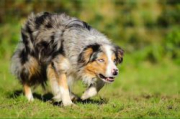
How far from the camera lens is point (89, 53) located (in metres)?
8.08

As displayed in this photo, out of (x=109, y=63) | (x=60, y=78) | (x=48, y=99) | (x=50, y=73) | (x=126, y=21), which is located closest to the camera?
(x=109, y=63)

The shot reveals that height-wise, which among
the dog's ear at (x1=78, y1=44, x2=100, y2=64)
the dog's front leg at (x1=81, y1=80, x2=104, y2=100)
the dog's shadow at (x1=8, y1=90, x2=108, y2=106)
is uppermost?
the dog's ear at (x1=78, y1=44, x2=100, y2=64)

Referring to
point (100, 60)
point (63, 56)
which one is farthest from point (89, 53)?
point (63, 56)

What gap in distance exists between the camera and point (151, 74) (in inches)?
609

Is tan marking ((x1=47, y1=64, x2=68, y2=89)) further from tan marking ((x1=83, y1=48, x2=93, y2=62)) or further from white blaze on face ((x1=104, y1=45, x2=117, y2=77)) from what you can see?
white blaze on face ((x1=104, y1=45, x2=117, y2=77))

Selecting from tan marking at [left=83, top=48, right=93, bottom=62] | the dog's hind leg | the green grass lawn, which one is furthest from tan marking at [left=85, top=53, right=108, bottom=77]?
the dog's hind leg

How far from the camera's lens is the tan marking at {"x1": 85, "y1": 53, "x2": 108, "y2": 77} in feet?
26.0

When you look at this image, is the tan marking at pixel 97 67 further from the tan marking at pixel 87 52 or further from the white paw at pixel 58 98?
the white paw at pixel 58 98

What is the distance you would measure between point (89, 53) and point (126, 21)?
11344 millimetres

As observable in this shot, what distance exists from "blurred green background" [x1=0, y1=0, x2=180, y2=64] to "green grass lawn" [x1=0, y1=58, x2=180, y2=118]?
1800 millimetres

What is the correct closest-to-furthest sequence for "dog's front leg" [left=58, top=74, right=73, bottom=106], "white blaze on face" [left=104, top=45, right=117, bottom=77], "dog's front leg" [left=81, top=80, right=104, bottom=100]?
"white blaze on face" [left=104, top=45, right=117, bottom=77] → "dog's front leg" [left=58, top=74, right=73, bottom=106] → "dog's front leg" [left=81, top=80, right=104, bottom=100]

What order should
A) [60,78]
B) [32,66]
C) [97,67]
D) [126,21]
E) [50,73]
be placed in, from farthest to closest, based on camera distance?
[126,21], [32,66], [50,73], [60,78], [97,67]

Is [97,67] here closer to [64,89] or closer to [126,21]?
[64,89]

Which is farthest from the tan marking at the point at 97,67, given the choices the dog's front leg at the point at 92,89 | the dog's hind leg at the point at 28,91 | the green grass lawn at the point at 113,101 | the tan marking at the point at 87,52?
the dog's hind leg at the point at 28,91
